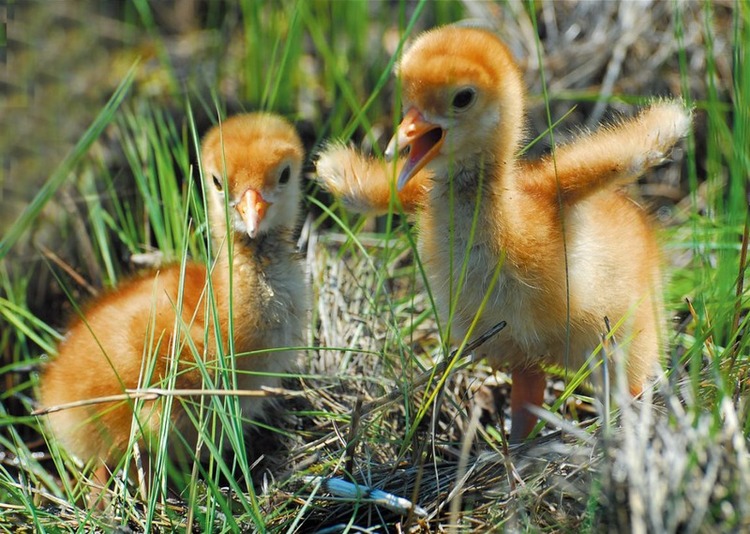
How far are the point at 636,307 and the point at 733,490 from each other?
2.15ft

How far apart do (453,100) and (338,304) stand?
109 centimetres

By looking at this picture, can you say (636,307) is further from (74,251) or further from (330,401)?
(74,251)

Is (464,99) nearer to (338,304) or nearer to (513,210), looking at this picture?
(513,210)

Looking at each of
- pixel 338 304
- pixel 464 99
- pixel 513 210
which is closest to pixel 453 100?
pixel 464 99

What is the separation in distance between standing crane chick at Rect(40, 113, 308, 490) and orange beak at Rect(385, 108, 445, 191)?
1.50ft

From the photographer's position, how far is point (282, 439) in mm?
2551

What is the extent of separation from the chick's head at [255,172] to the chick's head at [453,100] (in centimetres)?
44

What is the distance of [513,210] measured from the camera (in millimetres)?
1940

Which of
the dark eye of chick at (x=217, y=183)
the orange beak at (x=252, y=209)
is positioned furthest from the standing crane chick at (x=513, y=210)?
the dark eye of chick at (x=217, y=183)

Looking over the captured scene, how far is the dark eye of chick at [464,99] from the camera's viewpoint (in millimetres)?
1862

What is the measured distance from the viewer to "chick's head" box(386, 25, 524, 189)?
1.84 metres

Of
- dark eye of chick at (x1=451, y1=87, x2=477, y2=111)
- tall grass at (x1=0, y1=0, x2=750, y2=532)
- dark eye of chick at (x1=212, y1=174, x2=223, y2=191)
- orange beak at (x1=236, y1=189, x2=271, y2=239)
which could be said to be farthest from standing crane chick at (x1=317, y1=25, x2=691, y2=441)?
dark eye of chick at (x1=212, y1=174, x2=223, y2=191)

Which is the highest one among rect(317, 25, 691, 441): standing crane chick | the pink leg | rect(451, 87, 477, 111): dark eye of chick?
rect(451, 87, 477, 111): dark eye of chick

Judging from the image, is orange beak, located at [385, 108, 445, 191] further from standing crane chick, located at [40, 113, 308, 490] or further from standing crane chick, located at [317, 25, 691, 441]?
standing crane chick, located at [40, 113, 308, 490]
